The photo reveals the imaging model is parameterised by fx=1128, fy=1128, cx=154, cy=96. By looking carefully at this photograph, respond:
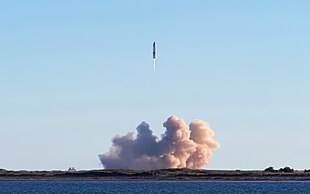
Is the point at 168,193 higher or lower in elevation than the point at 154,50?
lower

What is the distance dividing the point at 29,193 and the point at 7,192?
181 inches

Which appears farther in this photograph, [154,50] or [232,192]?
[232,192]

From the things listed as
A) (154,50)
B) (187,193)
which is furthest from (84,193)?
(154,50)

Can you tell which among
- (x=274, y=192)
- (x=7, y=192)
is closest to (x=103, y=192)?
(x=7, y=192)

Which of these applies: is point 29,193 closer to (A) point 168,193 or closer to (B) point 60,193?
(B) point 60,193

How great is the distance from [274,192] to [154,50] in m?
40.2

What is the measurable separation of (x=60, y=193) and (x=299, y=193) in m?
39.8

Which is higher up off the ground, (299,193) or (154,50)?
(154,50)

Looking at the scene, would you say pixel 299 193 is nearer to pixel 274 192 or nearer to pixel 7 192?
pixel 274 192

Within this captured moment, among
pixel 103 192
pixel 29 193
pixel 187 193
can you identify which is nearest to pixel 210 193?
pixel 187 193

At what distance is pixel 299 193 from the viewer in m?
188

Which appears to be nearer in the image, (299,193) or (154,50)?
(154,50)

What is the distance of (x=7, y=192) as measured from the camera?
19212 centimetres

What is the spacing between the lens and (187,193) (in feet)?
618
